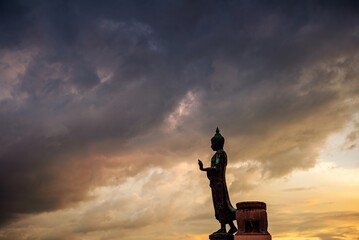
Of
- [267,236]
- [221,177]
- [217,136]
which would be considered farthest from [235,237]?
[217,136]

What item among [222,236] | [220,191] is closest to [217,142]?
[220,191]

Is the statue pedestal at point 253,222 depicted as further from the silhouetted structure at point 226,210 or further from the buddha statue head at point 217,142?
the buddha statue head at point 217,142

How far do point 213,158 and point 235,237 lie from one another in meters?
4.07

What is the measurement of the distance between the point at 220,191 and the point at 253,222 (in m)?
2.65

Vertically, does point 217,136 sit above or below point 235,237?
above

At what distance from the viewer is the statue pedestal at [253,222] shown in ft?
63.6

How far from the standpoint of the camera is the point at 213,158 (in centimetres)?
2200

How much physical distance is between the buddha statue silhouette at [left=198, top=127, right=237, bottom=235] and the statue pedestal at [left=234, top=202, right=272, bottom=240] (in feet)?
4.78

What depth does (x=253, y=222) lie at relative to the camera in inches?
770

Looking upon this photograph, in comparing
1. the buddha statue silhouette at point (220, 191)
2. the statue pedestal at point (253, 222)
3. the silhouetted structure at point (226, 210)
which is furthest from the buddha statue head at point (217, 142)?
the statue pedestal at point (253, 222)

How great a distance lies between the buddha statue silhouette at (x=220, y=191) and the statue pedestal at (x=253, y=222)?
146 cm

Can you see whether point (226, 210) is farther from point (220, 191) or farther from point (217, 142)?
point (217, 142)

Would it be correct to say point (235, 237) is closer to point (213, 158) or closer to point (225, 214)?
point (225, 214)

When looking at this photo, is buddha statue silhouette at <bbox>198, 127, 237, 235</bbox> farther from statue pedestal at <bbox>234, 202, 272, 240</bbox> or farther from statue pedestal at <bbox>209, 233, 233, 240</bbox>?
statue pedestal at <bbox>234, 202, 272, 240</bbox>
